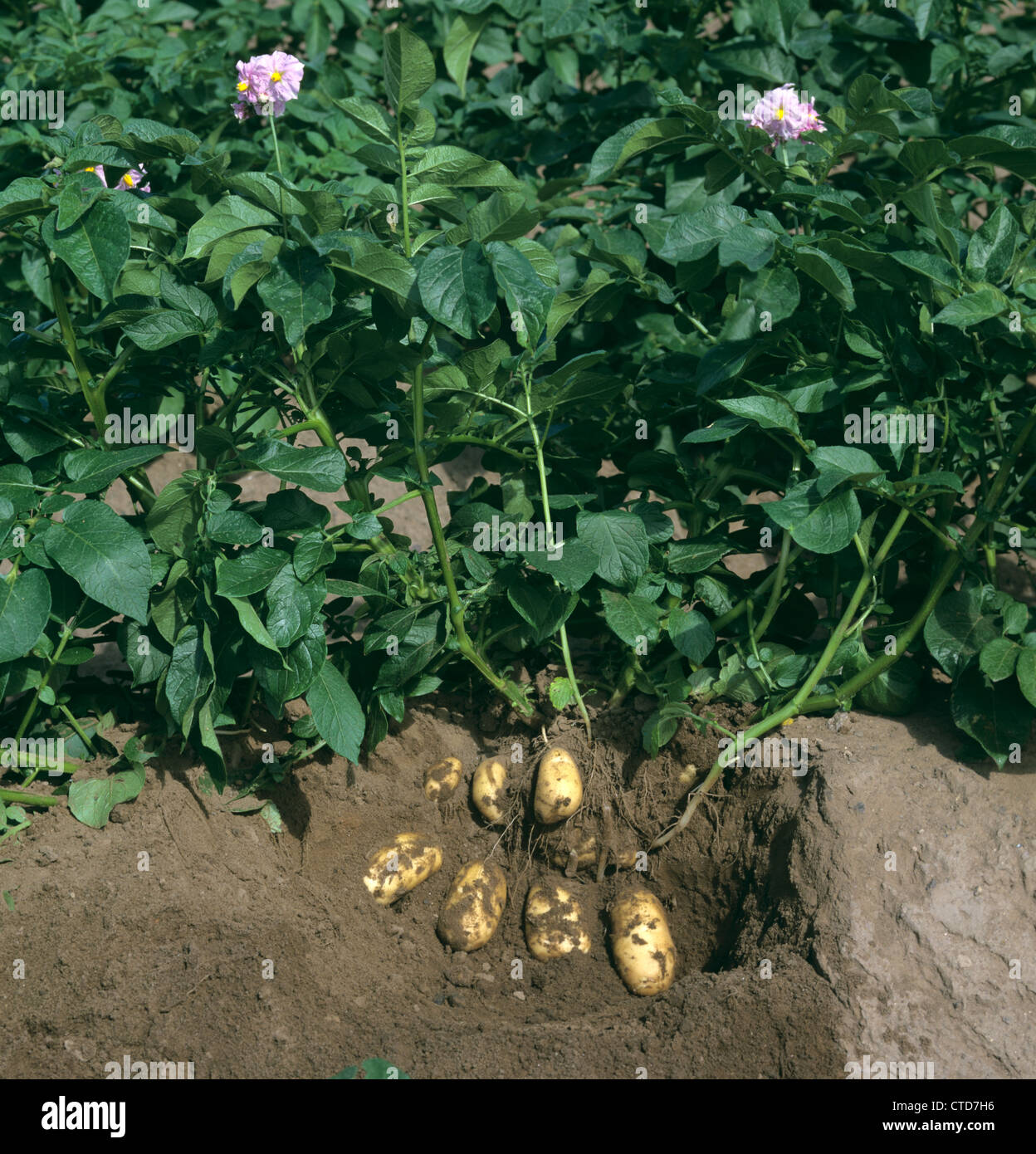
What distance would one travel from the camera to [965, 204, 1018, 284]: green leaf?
2.31 metres

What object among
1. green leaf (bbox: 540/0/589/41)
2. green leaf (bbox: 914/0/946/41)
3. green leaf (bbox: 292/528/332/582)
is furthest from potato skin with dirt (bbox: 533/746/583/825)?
green leaf (bbox: 914/0/946/41)

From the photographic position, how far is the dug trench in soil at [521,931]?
2.04m

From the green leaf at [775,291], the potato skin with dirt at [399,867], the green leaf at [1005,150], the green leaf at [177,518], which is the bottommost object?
the potato skin with dirt at [399,867]

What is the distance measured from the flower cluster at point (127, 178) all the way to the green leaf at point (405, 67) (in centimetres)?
59

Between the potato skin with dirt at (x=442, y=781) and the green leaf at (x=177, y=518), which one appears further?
the potato skin with dirt at (x=442, y=781)

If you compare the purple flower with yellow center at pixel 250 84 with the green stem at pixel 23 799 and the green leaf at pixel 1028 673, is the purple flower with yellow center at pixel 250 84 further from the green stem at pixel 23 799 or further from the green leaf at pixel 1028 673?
the green leaf at pixel 1028 673

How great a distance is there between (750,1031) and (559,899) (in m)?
0.54

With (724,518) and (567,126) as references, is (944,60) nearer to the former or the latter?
(567,126)

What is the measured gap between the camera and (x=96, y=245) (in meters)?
2.05

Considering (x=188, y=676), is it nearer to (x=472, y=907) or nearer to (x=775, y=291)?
(x=472, y=907)

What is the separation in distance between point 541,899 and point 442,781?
0.36 meters

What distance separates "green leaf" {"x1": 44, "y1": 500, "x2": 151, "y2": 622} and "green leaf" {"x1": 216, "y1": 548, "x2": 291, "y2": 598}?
14cm

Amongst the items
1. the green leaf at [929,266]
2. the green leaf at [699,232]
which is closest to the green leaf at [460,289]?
A: the green leaf at [699,232]
